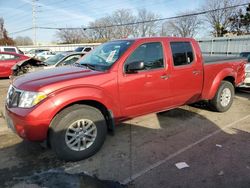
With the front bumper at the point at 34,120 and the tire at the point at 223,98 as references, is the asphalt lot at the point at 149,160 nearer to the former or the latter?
the front bumper at the point at 34,120

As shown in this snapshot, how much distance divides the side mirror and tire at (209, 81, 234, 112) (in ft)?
8.69

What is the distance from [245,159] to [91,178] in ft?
7.63

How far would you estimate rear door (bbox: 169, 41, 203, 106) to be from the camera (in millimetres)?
4825

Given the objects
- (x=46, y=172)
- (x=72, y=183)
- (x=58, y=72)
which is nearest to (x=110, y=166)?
(x=72, y=183)

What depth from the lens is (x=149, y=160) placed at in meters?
3.78

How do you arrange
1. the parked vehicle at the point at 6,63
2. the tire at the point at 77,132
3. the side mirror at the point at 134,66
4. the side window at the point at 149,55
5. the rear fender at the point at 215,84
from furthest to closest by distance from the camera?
the parked vehicle at the point at 6,63 → the rear fender at the point at 215,84 → the side window at the point at 149,55 → the side mirror at the point at 134,66 → the tire at the point at 77,132

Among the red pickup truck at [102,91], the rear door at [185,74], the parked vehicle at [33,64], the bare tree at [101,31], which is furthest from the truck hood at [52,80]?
the bare tree at [101,31]

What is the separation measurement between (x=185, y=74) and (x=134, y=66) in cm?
140

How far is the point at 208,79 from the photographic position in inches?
218

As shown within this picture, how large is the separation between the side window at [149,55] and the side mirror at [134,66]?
0.13 m

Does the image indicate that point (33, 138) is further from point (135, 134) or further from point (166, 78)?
point (166, 78)

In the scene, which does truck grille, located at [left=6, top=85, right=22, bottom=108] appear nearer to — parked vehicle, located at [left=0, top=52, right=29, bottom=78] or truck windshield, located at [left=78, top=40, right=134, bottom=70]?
truck windshield, located at [left=78, top=40, right=134, bottom=70]

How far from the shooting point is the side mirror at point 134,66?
13.3ft

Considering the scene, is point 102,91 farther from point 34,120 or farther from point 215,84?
point 215,84
